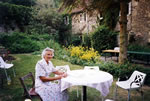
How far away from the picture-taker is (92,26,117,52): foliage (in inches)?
503

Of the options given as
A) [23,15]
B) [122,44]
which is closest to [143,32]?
[122,44]

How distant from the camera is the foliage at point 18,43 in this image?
1429cm

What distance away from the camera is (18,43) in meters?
15.2

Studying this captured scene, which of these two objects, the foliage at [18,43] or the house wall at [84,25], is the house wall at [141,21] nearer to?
the house wall at [84,25]

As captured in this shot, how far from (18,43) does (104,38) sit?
9.77m

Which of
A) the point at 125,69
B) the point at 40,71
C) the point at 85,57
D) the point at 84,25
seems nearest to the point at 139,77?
the point at 125,69

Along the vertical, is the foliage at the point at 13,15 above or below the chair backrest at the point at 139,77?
above

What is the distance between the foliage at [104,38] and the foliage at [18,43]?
6.81 m

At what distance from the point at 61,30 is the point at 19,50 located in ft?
24.6

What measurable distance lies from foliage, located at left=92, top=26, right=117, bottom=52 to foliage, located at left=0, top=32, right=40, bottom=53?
6.81 metres

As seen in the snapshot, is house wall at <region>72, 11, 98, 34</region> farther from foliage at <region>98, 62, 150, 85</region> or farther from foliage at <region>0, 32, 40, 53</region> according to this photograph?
foliage at <region>98, 62, 150, 85</region>

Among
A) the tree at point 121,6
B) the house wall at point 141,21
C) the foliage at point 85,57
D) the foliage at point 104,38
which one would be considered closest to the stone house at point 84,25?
the foliage at point 104,38

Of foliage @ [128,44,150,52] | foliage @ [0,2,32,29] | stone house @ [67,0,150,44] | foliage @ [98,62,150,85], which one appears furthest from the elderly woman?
foliage @ [0,2,32,29]

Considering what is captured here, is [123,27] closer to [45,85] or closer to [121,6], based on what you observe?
[121,6]
